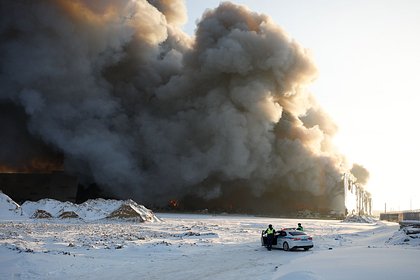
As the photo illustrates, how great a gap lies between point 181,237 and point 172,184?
152ft

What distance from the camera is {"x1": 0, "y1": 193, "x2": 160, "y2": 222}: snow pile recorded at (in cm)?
4391

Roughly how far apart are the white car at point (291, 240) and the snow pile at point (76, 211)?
77.7ft

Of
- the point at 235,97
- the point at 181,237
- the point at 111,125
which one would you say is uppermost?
the point at 235,97

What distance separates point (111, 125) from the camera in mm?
71188

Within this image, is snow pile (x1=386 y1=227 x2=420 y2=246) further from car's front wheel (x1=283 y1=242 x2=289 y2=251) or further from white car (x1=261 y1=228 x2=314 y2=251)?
car's front wheel (x1=283 y1=242 x2=289 y2=251)

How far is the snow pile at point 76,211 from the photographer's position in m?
43.9

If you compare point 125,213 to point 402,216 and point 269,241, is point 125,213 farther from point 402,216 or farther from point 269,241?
point 402,216

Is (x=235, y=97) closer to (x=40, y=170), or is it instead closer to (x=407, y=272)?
(x=40, y=170)

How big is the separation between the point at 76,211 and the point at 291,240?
32285 millimetres

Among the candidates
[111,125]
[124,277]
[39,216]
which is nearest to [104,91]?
[111,125]

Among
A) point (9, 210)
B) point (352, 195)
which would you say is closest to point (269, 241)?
point (9, 210)

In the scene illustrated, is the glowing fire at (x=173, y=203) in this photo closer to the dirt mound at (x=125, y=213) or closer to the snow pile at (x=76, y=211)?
the snow pile at (x=76, y=211)

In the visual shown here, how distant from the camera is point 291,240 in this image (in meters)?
20.2

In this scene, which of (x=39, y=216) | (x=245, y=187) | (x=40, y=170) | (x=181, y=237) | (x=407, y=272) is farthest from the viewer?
(x=245, y=187)
